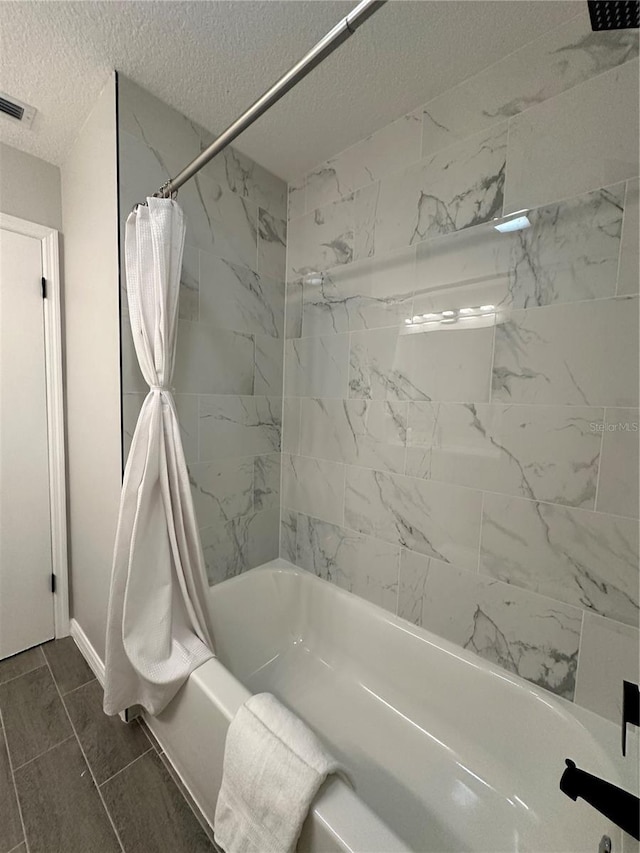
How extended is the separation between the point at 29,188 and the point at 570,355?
2352 millimetres

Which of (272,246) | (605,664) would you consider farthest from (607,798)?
(272,246)

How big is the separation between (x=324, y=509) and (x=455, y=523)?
2.09 feet

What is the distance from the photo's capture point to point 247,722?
0.88m

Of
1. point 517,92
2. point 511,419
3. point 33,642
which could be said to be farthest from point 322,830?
point 517,92

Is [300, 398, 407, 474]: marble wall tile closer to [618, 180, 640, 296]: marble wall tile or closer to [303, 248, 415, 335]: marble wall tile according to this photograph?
[303, 248, 415, 335]: marble wall tile

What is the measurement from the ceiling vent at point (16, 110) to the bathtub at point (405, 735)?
209 centimetres

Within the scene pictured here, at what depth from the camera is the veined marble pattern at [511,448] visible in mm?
985

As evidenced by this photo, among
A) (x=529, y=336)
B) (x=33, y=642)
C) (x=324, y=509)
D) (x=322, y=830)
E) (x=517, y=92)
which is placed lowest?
(x=33, y=642)

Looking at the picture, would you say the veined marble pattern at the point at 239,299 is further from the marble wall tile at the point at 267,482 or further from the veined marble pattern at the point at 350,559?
the veined marble pattern at the point at 350,559

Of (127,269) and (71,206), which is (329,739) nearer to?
(127,269)

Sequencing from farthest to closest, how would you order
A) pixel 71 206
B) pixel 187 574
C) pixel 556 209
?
pixel 71 206, pixel 187 574, pixel 556 209

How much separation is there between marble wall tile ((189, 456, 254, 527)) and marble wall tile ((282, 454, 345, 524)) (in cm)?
21

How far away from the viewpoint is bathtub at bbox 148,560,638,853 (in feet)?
2.95

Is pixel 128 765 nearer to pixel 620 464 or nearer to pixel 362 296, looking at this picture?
pixel 620 464
